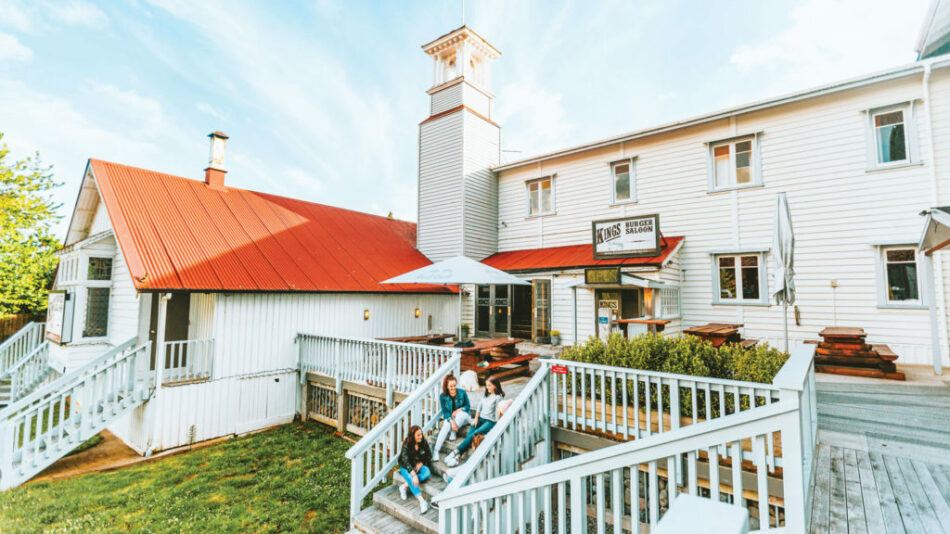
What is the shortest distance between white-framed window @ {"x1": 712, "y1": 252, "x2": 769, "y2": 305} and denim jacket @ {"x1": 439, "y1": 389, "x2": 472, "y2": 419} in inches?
337

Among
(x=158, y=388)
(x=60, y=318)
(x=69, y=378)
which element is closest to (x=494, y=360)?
(x=158, y=388)

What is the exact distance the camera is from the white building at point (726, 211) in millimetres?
9047

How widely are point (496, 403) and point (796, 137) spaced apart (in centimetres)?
1095

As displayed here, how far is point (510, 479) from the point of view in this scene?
3.53 m

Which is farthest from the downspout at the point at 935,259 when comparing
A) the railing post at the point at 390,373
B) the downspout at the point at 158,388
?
the downspout at the point at 158,388

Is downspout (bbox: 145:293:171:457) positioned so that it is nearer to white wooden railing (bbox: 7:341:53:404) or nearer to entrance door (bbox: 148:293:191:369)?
entrance door (bbox: 148:293:191:369)

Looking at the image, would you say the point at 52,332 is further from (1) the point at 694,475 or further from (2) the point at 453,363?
(1) the point at 694,475

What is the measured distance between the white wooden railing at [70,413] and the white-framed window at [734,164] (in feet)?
50.8

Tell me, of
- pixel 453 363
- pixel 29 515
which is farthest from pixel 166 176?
pixel 453 363

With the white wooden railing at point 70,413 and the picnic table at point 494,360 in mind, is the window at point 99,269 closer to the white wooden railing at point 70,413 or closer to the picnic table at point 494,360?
the white wooden railing at point 70,413

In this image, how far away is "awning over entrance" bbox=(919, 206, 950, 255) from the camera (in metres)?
5.63

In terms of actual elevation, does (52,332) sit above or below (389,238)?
below

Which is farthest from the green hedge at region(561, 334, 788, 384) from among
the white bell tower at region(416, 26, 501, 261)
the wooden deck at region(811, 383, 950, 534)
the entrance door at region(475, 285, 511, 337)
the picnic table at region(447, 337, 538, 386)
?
the white bell tower at region(416, 26, 501, 261)

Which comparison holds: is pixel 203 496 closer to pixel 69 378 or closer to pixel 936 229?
pixel 69 378
